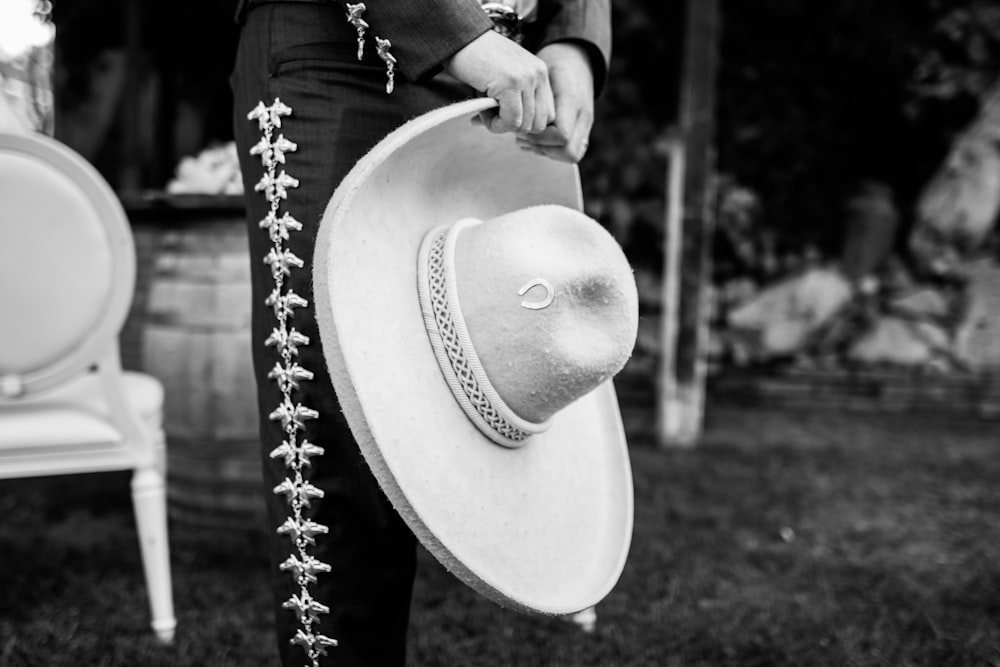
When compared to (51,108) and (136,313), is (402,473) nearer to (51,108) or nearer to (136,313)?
(136,313)

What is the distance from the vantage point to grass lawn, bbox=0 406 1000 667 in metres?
1.58

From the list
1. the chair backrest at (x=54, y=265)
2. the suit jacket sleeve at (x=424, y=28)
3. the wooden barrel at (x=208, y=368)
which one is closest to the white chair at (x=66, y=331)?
the chair backrest at (x=54, y=265)

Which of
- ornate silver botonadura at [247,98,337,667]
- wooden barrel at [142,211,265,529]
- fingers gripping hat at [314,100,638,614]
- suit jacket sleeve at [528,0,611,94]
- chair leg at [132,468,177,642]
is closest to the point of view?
fingers gripping hat at [314,100,638,614]

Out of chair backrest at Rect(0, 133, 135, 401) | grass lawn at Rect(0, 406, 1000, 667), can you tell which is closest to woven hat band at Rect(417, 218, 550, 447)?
grass lawn at Rect(0, 406, 1000, 667)

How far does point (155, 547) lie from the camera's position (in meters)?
1.62

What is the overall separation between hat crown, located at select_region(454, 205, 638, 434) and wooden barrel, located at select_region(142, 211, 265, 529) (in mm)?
1417

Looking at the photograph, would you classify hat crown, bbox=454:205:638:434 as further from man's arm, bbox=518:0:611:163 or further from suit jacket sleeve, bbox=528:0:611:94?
suit jacket sleeve, bbox=528:0:611:94

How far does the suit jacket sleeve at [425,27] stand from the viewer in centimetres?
84

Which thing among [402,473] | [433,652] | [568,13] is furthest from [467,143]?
[433,652]

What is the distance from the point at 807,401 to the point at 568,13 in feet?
10.8

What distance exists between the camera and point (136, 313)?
3143 mm

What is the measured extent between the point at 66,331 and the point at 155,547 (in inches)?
17.6

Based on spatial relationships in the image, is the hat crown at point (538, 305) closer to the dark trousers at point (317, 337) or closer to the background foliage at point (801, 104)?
the dark trousers at point (317, 337)

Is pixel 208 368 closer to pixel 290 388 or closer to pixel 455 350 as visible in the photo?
pixel 290 388
